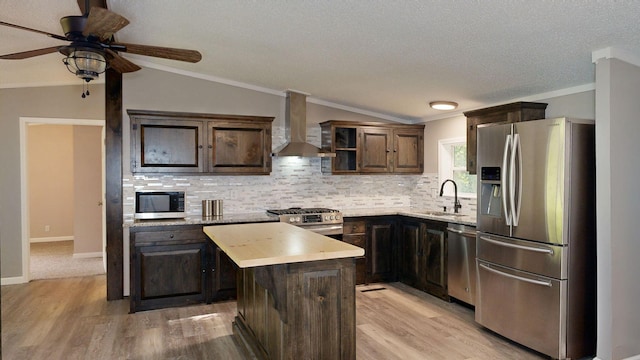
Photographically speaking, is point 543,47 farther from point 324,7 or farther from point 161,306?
point 161,306

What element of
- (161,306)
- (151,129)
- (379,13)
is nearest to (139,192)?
(151,129)

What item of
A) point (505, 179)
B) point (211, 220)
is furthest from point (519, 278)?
point (211, 220)

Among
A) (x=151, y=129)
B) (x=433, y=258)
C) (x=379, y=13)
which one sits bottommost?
(x=433, y=258)

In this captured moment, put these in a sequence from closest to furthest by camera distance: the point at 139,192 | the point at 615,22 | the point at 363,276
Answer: the point at 615,22 < the point at 139,192 < the point at 363,276

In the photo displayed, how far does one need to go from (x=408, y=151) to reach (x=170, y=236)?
3232mm

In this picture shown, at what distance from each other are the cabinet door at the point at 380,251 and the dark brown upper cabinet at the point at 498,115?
1.32m

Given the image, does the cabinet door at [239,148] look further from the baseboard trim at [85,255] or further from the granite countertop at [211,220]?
the baseboard trim at [85,255]

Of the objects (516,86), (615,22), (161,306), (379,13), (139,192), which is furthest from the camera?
(139,192)

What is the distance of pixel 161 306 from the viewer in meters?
4.50

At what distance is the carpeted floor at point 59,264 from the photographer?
598cm

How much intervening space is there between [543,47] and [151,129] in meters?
3.82

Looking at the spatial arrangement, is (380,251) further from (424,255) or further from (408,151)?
(408,151)

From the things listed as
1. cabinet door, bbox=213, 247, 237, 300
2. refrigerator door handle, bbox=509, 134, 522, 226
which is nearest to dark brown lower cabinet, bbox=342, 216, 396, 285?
cabinet door, bbox=213, 247, 237, 300

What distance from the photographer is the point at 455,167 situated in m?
5.54
